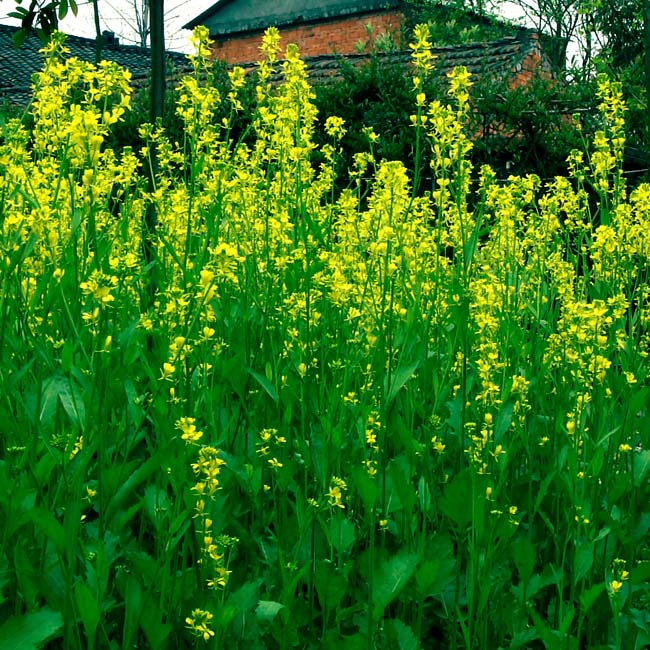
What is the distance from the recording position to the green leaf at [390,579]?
85.3 inches

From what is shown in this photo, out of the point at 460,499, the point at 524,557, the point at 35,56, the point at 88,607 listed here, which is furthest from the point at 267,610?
the point at 35,56

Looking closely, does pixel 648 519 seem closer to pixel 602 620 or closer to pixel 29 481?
pixel 602 620

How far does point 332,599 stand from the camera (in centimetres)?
223

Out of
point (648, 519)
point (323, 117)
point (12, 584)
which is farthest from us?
point (323, 117)

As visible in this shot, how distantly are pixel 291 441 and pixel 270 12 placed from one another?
27.1 meters

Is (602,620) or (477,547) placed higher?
(477,547)

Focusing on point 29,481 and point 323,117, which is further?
point 323,117

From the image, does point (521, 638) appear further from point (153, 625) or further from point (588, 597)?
point (153, 625)

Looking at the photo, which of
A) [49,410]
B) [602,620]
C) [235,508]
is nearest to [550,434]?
[602,620]

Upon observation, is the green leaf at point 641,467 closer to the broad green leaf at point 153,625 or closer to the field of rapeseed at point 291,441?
the field of rapeseed at point 291,441

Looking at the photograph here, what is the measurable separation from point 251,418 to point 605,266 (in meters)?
1.52

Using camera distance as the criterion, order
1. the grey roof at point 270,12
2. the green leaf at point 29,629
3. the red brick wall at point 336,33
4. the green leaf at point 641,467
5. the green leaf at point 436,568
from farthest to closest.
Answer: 1. the grey roof at point 270,12
2. the red brick wall at point 336,33
3. the green leaf at point 641,467
4. the green leaf at point 436,568
5. the green leaf at point 29,629

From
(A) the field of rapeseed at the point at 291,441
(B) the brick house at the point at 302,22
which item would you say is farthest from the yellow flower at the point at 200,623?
(B) the brick house at the point at 302,22

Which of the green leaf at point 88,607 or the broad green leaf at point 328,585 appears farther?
the broad green leaf at point 328,585
